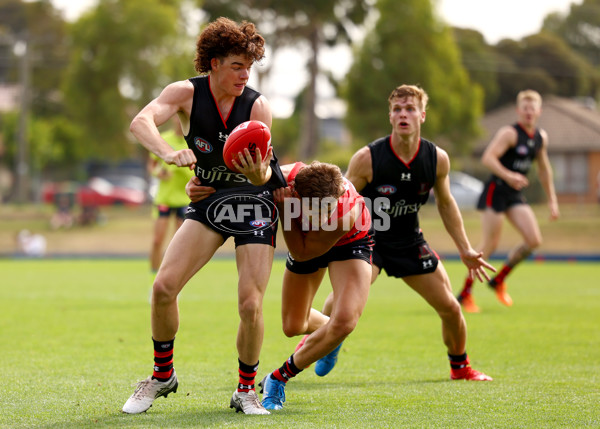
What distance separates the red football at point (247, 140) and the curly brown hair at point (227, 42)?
55cm

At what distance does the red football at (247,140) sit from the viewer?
5.22 meters

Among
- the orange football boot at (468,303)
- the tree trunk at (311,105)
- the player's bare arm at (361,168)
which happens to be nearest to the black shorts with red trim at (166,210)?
the orange football boot at (468,303)

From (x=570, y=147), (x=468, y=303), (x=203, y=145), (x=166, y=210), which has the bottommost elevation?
(x=468, y=303)

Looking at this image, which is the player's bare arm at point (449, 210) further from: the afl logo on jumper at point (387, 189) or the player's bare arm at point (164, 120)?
the player's bare arm at point (164, 120)

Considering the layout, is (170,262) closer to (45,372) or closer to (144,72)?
(45,372)

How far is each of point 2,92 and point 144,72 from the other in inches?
1597

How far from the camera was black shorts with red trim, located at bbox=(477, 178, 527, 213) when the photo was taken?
1152 cm

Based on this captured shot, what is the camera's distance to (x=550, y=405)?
549 centimetres

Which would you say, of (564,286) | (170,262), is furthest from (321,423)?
(564,286)

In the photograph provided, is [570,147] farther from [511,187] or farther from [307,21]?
[511,187]

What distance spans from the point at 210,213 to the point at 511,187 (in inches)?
261

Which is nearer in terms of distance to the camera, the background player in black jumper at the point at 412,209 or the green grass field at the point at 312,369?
the green grass field at the point at 312,369

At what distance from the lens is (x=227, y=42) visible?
550 centimetres

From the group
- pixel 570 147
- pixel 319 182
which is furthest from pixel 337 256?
pixel 570 147
